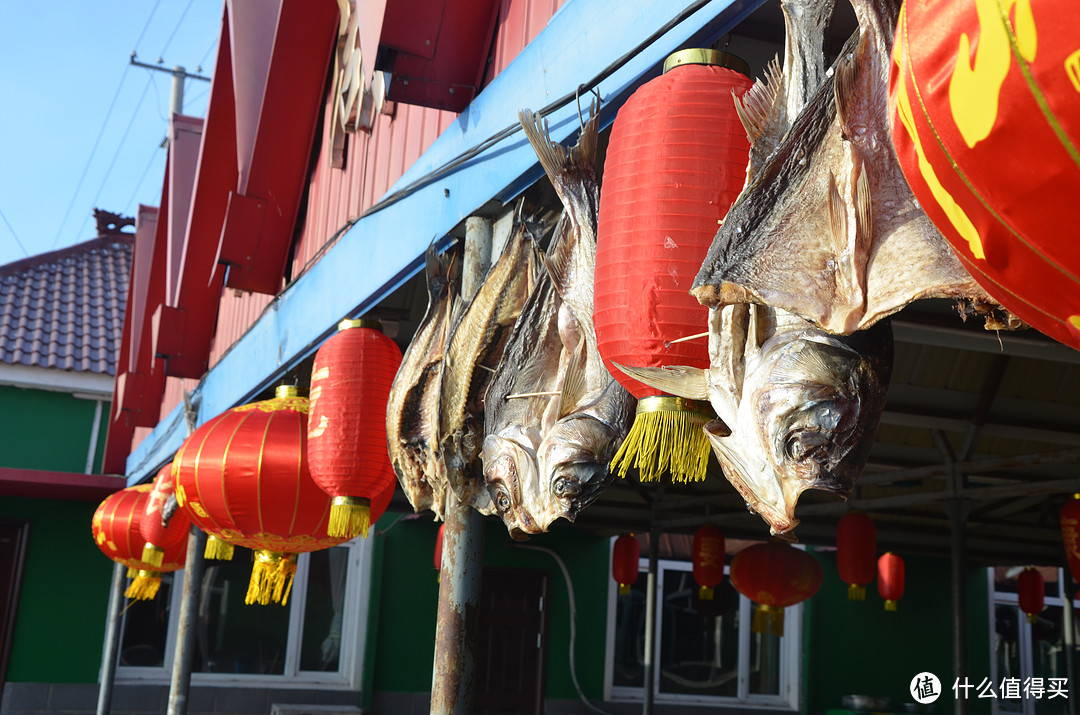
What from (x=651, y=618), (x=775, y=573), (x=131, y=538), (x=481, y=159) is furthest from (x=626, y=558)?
(x=481, y=159)

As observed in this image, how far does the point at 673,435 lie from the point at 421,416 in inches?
51.5

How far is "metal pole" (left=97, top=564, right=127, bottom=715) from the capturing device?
9.69 metres

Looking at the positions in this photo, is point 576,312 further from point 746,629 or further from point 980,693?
point 980,693

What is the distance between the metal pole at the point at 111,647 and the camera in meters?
9.69

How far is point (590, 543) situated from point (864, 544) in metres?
4.86

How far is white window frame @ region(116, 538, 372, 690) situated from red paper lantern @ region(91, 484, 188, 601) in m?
2.85

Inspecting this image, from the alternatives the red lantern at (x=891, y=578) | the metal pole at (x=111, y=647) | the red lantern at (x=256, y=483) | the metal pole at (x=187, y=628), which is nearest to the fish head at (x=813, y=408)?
the red lantern at (x=256, y=483)

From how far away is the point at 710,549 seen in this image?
9.31 meters

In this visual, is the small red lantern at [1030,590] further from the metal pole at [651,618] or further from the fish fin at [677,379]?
the fish fin at [677,379]

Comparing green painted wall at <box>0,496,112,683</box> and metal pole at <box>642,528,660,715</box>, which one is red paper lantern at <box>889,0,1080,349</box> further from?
green painted wall at <box>0,496,112,683</box>

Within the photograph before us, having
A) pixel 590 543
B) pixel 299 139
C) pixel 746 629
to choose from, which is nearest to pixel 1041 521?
pixel 746 629

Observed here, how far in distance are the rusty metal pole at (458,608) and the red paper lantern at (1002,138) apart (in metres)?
2.08

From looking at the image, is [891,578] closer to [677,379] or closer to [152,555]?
[152,555]

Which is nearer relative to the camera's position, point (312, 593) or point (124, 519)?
point (124, 519)
